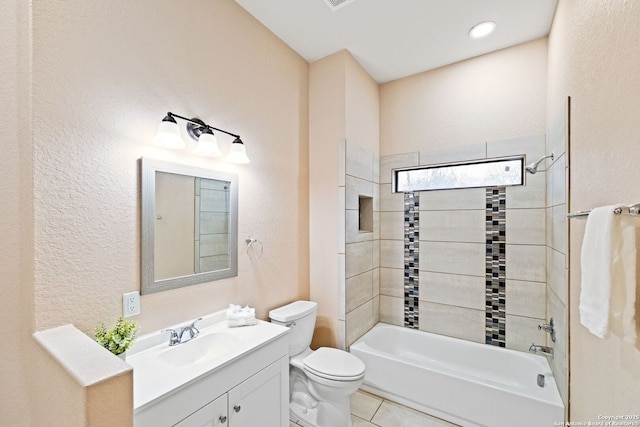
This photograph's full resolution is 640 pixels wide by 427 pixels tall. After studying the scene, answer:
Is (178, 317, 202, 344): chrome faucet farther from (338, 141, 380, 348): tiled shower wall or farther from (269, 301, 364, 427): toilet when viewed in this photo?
(338, 141, 380, 348): tiled shower wall

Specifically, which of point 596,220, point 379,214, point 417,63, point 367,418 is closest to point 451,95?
point 417,63

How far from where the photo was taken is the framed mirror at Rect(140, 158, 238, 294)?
4.61ft

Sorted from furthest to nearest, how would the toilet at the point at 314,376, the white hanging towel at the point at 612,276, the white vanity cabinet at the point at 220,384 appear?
1. the toilet at the point at 314,376
2. the white vanity cabinet at the point at 220,384
3. the white hanging towel at the point at 612,276

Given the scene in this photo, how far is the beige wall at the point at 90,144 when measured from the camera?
1055 mm

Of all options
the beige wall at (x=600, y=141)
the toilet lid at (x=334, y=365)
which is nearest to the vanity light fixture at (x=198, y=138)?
the toilet lid at (x=334, y=365)

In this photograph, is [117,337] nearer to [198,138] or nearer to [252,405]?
[252,405]

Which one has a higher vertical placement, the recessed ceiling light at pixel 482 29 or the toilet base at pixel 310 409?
the recessed ceiling light at pixel 482 29

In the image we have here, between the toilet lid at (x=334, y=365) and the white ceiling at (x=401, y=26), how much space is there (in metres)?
2.50

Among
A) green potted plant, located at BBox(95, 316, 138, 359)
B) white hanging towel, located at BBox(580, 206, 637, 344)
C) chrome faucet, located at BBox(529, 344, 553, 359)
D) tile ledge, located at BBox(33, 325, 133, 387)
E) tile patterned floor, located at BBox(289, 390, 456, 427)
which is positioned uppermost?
white hanging towel, located at BBox(580, 206, 637, 344)

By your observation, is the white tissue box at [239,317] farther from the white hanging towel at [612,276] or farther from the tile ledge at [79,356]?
the white hanging towel at [612,276]

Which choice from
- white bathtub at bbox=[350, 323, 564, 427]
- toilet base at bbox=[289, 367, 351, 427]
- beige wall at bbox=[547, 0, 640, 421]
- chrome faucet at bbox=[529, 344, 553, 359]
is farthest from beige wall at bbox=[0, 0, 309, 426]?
chrome faucet at bbox=[529, 344, 553, 359]

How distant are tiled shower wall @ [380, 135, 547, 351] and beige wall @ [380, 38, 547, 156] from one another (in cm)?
13

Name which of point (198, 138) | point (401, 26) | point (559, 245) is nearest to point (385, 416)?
point (559, 245)

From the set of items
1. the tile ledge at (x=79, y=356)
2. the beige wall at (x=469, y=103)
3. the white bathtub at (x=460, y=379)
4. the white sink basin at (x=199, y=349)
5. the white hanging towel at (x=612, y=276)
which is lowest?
the white bathtub at (x=460, y=379)
